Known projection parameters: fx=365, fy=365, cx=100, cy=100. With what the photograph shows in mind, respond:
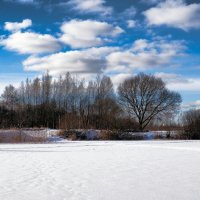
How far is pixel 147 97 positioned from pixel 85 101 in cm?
1040

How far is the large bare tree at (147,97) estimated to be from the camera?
5803cm

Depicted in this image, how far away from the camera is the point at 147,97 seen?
58625 mm

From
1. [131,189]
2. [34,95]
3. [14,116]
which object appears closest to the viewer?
[131,189]

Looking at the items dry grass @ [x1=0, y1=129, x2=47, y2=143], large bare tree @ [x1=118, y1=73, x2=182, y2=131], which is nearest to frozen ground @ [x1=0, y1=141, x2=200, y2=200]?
dry grass @ [x1=0, y1=129, x2=47, y2=143]

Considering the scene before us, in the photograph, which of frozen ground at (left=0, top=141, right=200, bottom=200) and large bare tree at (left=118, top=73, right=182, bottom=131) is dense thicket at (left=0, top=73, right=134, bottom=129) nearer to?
large bare tree at (left=118, top=73, right=182, bottom=131)

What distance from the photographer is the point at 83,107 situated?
198 feet

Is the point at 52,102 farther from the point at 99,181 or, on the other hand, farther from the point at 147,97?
the point at 99,181

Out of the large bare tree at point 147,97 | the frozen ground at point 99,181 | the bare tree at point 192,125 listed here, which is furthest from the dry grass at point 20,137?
the large bare tree at point 147,97

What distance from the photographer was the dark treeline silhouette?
53.4m

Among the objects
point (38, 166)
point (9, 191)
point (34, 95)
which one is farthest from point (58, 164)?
point (34, 95)

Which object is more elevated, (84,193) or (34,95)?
(34,95)

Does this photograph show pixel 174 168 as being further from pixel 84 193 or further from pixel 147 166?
pixel 84 193

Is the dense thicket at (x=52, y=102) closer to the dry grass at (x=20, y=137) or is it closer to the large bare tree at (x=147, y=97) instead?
the large bare tree at (x=147, y=97)

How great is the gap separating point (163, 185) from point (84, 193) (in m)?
1.82
